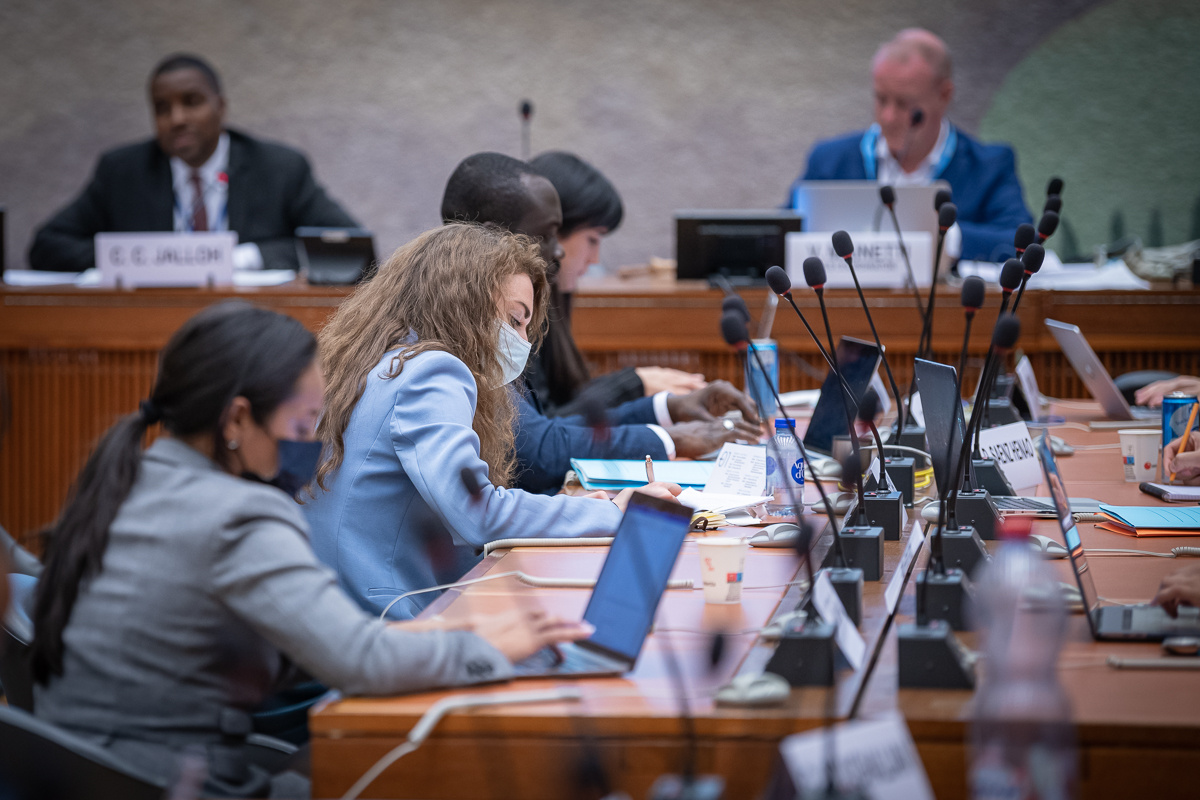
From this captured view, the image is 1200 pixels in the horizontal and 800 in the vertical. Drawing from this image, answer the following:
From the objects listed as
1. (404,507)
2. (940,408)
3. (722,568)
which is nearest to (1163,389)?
(940,408)

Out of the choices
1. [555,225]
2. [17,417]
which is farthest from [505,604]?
[17,417]

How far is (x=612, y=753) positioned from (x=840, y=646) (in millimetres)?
259

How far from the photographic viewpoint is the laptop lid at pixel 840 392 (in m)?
2.22

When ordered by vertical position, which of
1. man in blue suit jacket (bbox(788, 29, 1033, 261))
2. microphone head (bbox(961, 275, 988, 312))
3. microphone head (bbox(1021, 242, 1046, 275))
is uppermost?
man in blue suit jacket (bbox(788, 29, 1033, 261))

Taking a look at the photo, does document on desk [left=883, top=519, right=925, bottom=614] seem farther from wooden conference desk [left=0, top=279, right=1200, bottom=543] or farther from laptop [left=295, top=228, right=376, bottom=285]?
laptop [left=295, top=228, right=376, bottom=285]

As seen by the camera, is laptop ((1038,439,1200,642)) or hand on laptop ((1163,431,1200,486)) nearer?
laptop ((1038,439,1200,642))

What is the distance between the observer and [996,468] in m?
1.98

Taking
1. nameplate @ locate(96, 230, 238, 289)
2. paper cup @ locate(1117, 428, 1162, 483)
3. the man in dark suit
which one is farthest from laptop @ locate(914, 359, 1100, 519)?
the man in dark suit

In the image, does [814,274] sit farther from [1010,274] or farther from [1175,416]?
[1175,416]

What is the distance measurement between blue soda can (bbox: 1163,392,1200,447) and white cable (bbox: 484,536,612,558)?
1.11m

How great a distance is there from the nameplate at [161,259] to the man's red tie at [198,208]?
2.79 ft

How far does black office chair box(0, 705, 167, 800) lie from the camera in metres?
1.04

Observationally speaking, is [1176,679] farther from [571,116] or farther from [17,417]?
[571,116]

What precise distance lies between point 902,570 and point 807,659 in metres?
0.44
